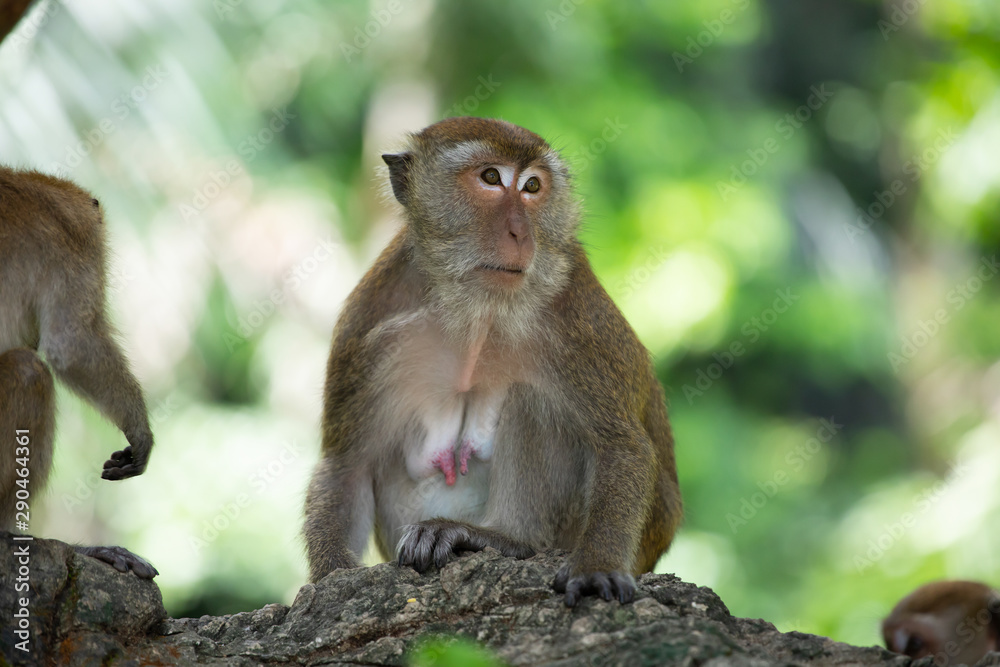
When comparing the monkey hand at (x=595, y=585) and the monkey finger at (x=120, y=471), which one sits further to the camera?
the monkey finger at (x=120, y=471)

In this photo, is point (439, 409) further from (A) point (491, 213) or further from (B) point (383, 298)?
(A) point (491, 213)

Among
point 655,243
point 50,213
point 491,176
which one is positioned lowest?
point 50,213

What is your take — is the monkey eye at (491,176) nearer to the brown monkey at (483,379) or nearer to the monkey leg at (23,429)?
the brown monkey at (483,379)

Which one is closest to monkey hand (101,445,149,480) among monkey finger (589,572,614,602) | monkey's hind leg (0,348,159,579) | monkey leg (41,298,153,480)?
monkey leg (41,298,153,480)

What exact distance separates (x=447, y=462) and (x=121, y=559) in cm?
137

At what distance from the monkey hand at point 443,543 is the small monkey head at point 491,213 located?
2.89ft

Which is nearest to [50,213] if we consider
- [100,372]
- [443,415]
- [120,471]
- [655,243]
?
[100,372]

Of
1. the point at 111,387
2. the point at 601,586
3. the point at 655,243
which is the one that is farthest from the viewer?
the point at 655,243

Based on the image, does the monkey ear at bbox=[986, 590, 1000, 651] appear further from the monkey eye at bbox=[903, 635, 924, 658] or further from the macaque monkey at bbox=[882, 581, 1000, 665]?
the monkey eye at bbox=[903, 635, 924, 658]

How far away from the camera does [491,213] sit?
14.2 ft

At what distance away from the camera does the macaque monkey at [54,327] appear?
3.46 m

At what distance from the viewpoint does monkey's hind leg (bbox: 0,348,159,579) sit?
132 inches

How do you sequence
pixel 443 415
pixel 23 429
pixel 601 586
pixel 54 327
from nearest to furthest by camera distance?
pixel 23 429 → pixel 601 586 → pixel 54 327 → pixel 443 415

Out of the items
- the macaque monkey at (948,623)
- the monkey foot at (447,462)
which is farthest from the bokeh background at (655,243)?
the monkey foot at (447,462)
